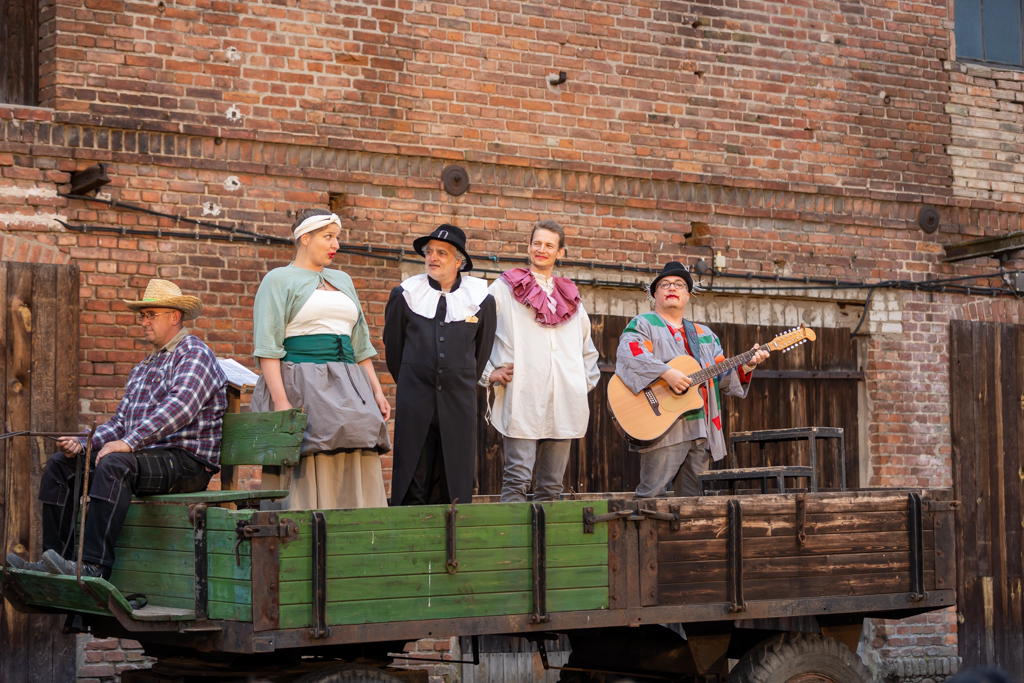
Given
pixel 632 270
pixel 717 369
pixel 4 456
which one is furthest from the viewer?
pixel 632 270

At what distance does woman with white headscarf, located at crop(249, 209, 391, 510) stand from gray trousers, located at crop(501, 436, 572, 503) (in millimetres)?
624

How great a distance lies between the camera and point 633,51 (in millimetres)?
8734

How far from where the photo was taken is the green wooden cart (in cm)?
437

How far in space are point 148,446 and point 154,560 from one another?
48 centimetres

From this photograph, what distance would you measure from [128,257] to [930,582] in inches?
188

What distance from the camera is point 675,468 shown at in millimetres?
6273

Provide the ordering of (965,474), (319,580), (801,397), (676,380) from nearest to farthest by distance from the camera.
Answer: (319,580)
(676,380)
(801,397)
(965,474)

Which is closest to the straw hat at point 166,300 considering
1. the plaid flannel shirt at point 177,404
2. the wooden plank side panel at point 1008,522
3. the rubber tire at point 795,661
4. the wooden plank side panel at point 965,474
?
the plaid flannel shirt at point 177,404

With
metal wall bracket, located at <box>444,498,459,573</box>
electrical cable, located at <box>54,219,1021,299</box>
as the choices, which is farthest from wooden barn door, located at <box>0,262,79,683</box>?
metal wall bracket, located at <box>444,498,459,573</box>

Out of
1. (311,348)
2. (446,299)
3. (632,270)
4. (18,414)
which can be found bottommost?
(18,414)

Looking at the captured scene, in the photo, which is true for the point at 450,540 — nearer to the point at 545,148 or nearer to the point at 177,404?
the point at 177,404

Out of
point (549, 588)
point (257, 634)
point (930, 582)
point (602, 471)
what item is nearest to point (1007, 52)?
point (602, 471)

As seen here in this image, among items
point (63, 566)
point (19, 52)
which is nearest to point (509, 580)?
point (63, 566)

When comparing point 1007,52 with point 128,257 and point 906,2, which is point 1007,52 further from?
point 128,257
